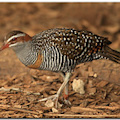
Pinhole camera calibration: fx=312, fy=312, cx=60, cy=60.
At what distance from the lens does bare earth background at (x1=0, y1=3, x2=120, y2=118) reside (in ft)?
11.8

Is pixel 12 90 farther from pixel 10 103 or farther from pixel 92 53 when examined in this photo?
pixel 92 53

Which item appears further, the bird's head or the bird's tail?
the bird's tail

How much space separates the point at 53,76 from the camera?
4363mm

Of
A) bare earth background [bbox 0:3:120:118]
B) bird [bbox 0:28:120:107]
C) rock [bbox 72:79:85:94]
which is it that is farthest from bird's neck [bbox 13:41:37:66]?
rock [bbox 72:79:85:94]

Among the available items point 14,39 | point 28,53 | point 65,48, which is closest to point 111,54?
point 65,48

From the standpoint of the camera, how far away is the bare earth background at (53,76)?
360 centimetres

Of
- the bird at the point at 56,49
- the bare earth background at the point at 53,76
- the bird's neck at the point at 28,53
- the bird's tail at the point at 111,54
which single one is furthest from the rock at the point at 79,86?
the bird's neck at the point at 28,53

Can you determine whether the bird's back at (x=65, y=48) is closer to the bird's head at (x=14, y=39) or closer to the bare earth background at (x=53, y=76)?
the bird's head at (x=14, y=39)

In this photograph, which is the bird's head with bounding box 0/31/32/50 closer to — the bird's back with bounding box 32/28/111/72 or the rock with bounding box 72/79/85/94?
the bird's back with bounding box 32/28/111/72

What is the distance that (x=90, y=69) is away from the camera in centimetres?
439

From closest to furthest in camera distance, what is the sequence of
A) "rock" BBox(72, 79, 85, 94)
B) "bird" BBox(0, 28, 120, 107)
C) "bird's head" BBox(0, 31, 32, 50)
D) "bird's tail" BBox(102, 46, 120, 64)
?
"bird's head" BBox(0, 31, 32, 50)
"bird" BBox(0, 28, 120, 107)
"bird's tail" BBox(102, 46, 120, 64)
"rock" BBox(72, 79, 85, 94)

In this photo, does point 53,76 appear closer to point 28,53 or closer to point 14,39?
point 28,53

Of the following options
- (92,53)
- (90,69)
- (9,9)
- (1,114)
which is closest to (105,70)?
(90,69)

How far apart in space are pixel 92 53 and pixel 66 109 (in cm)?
72
